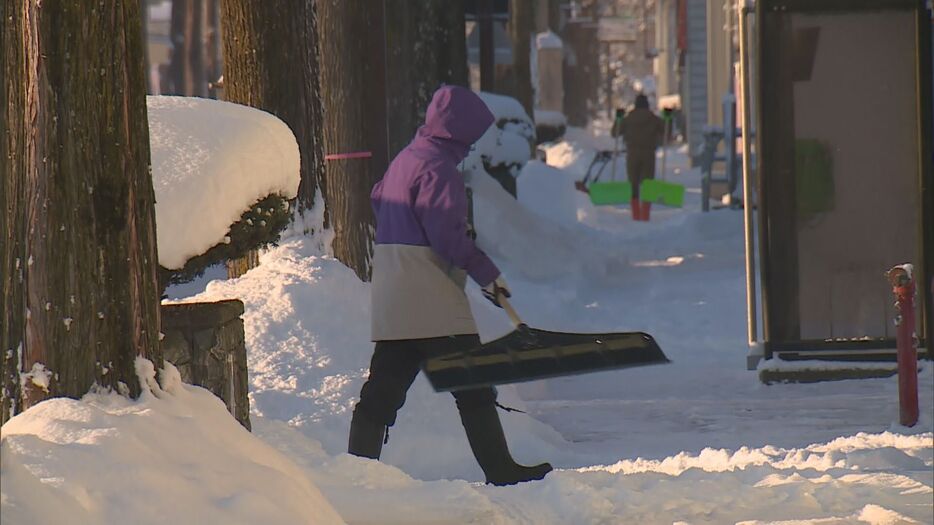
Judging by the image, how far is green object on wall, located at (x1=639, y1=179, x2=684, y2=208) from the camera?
2531cm

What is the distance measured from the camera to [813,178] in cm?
1047

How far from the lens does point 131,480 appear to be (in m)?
4.24

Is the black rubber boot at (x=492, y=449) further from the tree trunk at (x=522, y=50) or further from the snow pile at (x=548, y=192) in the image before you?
the tree trunk at (x=522, y=50)

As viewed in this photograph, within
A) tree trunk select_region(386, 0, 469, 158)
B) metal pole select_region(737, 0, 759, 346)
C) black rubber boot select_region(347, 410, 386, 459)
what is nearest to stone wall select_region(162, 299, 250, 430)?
black rubber boot select_region(347, 410, 386, 459)

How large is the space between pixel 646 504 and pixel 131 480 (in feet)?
8.99

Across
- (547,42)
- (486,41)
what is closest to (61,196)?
(486,41)

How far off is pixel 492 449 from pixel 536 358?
1.69 ft

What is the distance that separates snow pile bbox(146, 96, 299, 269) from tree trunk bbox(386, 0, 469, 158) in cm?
793

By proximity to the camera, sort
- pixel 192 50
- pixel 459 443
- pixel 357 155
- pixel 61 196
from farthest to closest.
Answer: pixel 192 50 → pixel 357 155 → pixel 459 443 → pixel 61 196

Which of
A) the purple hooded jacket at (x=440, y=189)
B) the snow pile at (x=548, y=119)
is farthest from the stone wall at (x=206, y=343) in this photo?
the snow pile at (x=548, y=119)

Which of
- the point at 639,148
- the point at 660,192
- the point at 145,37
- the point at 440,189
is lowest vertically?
the point at 660,192

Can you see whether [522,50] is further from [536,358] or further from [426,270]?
[536,358]

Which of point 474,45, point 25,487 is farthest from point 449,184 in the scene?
point 474,45

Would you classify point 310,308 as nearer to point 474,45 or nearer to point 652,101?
point 474,45
